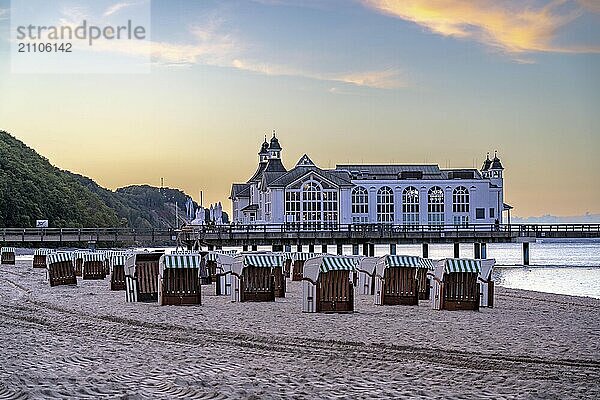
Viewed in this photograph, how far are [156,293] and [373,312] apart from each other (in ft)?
14.7

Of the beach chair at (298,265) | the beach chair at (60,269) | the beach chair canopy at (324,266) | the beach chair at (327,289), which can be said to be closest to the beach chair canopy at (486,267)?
the beach chair canopy at (324,266)

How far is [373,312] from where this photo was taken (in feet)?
51.1

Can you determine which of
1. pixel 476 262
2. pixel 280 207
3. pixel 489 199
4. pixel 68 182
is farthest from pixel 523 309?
pixel 68 182

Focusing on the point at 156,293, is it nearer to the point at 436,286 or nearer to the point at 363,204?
the point at 436,286

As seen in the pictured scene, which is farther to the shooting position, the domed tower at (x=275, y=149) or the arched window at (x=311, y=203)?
the domed tower at (x=275, y=149)

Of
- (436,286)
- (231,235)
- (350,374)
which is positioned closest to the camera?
(350,374)

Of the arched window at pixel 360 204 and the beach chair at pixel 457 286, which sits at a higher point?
the arched window at pixel 360 204

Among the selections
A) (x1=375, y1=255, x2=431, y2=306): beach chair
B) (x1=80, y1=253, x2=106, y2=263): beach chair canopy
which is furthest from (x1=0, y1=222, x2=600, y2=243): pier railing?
(x1=375, y1=255, x2=431, y2=306): beach chair

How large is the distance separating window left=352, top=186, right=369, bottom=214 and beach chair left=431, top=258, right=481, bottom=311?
197ft

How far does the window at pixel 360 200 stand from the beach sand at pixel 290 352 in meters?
59.8

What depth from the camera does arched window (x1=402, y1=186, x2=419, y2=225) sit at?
77812 millimetres

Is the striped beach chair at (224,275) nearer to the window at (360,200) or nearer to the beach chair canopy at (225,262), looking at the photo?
the beach chair canopy at (225,262)

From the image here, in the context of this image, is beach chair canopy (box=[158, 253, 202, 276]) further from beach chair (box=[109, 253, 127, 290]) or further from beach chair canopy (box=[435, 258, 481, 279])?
beach chair (box=[109, 253, 127, 290])

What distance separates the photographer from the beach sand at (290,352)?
7984 millimetres
